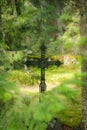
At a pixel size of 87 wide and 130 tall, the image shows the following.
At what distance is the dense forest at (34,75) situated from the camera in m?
2.66

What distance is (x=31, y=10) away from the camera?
7.46 m

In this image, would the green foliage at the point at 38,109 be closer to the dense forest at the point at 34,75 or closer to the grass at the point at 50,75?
the dense forest at the point at 34,75

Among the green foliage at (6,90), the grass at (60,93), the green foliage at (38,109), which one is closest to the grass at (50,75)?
the grass at (60,93)

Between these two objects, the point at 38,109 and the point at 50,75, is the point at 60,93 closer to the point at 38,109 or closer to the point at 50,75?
the point at 38,109

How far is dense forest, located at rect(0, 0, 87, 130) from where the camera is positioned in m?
2.66

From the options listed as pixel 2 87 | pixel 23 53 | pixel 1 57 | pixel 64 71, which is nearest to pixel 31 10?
pixel 23 53

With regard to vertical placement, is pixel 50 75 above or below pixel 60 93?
below

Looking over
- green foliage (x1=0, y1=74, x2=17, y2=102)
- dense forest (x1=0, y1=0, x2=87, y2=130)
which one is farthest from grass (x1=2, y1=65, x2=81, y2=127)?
green foliage (x1=0, y1=74, x2=17, y2=102)

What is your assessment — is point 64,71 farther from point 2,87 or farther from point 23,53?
point 2,87

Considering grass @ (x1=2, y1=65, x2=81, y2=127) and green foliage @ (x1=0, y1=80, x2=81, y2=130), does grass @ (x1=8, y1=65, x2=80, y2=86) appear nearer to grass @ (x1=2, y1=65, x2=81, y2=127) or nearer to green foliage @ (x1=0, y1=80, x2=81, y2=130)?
grass @ (x1=2, y1=65, x2=81, y2=127)

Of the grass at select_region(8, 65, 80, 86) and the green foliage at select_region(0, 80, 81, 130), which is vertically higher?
the green foliage at select_region(0, 80, 81, 130)

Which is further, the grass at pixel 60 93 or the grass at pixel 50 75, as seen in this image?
the grass at pixel 50 75

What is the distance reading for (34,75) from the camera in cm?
718

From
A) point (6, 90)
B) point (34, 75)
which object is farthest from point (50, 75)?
point (6, 90)
